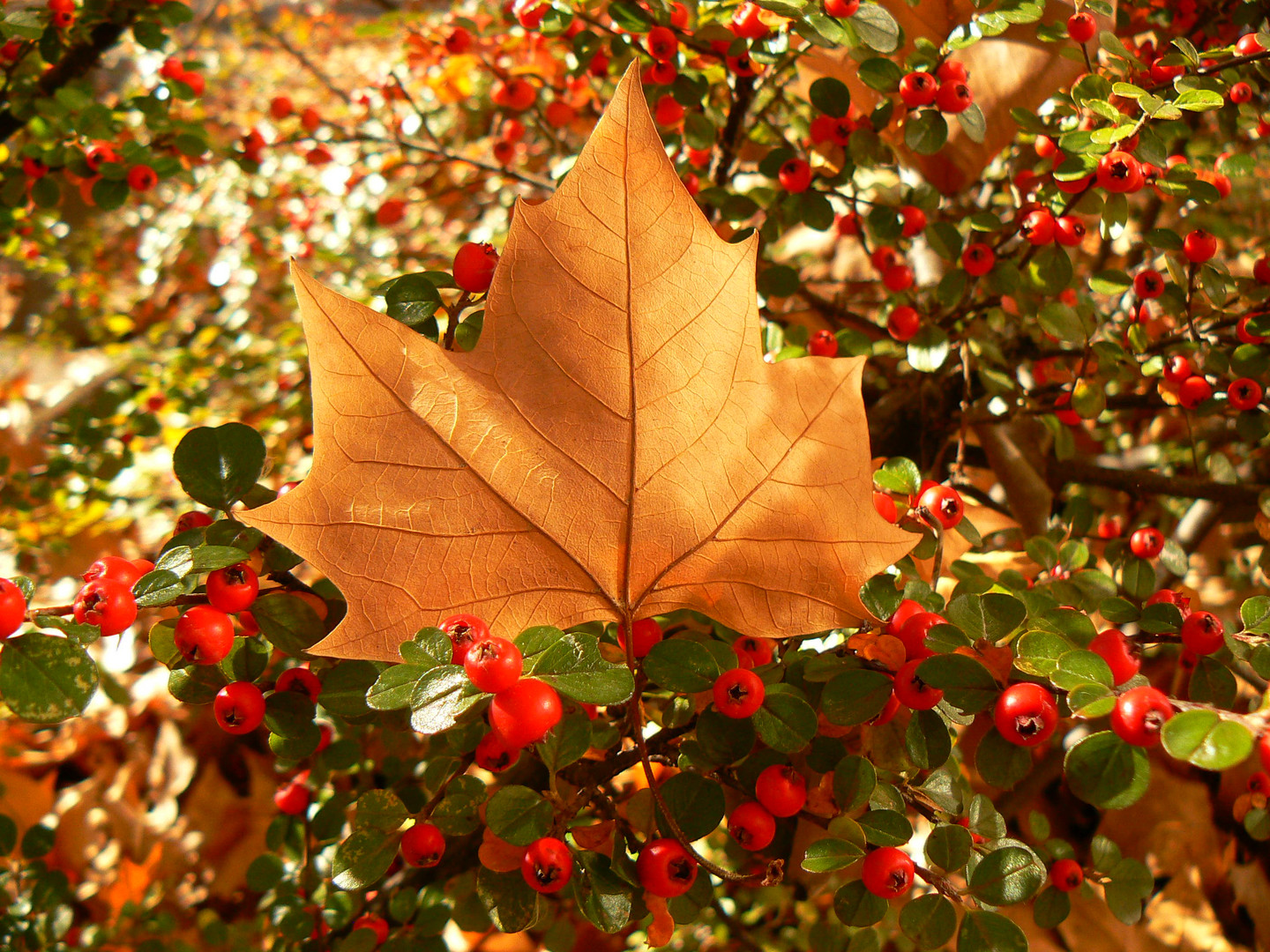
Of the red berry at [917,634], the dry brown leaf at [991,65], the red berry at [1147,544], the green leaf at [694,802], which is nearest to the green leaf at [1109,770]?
the red berry at [917,634]

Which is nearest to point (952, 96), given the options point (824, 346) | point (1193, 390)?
point (824, 346)

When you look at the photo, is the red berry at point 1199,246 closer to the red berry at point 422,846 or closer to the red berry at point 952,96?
the red berry at point 952,96

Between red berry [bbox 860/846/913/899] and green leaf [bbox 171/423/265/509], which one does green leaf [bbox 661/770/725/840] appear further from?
green leaf [bbox 171/423/265/509]

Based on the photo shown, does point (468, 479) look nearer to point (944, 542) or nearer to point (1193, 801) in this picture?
point (944, 542)

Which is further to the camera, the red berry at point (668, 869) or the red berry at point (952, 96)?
the red berry at point (952, 96)

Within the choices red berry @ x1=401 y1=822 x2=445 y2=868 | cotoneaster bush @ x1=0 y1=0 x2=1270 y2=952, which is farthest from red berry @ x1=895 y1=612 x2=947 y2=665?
red berry @ x1=401 y1=822 x2=445 y2=868

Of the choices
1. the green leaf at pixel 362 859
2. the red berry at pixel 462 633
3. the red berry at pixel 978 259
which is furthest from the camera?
the red berry at pixel 978 259
